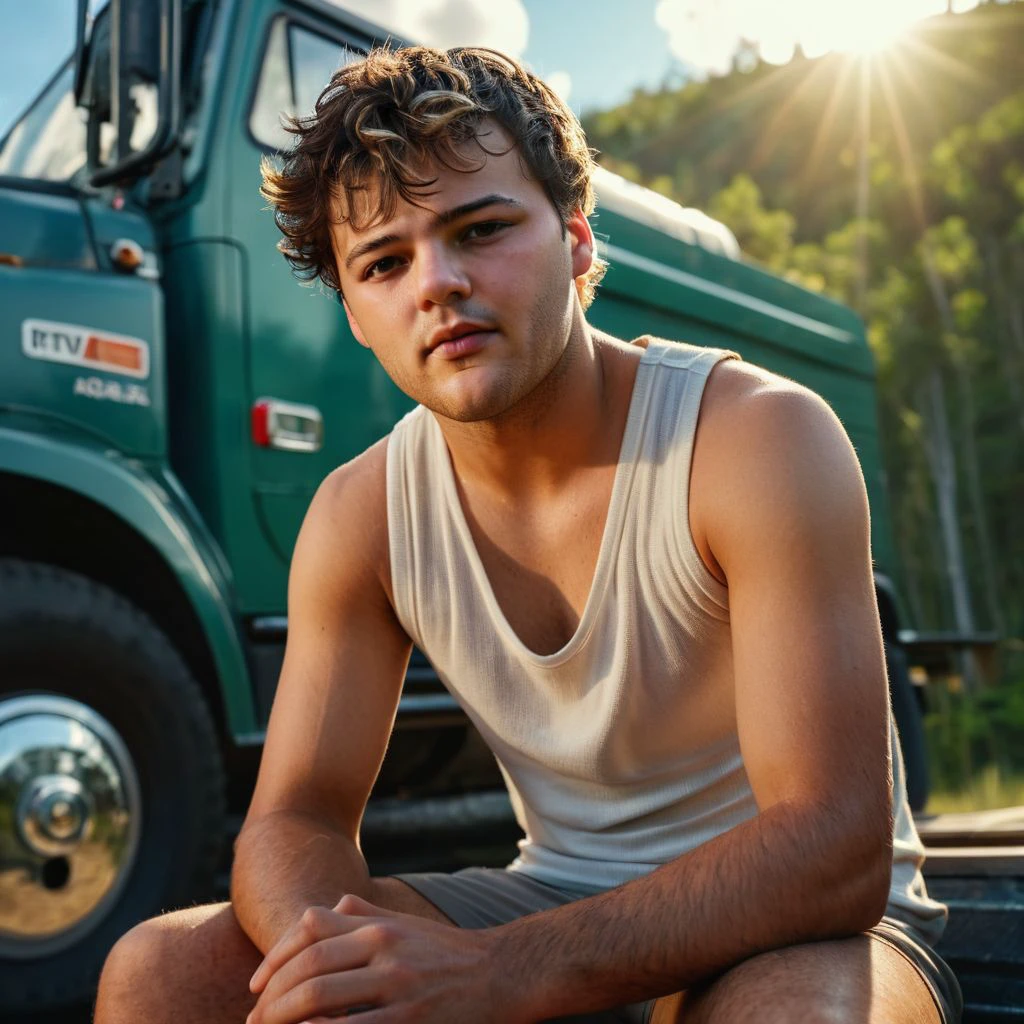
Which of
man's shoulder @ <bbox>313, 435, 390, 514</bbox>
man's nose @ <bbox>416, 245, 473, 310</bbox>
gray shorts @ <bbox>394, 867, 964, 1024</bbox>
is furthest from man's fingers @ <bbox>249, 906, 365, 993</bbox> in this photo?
man's nose @ <bbox>416, 245, 473, 310</bbox>

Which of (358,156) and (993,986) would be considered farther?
(993,986)

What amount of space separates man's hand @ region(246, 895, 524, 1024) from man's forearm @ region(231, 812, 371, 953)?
215 mm

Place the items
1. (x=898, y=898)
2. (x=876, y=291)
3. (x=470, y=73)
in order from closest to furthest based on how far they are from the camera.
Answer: (x=898, y=898) < (x=470, y=73) < (x=876, y=291)

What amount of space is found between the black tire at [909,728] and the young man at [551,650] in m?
3.79

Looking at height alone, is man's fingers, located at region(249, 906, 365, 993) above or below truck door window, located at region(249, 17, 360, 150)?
below

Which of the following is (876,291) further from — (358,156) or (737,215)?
(358,156)

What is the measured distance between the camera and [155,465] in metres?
3.43

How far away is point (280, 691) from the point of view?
6.74 feet

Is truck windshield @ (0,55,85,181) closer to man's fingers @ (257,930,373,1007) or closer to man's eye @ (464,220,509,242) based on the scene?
man's eye @ (464,220,509,242)

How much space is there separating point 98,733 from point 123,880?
0.35 meters

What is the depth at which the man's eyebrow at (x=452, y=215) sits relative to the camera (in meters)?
1.91

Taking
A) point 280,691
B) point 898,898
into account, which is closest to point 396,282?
point 280,691

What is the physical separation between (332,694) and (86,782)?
1.20 m

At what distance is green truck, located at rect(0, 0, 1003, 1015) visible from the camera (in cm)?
290
